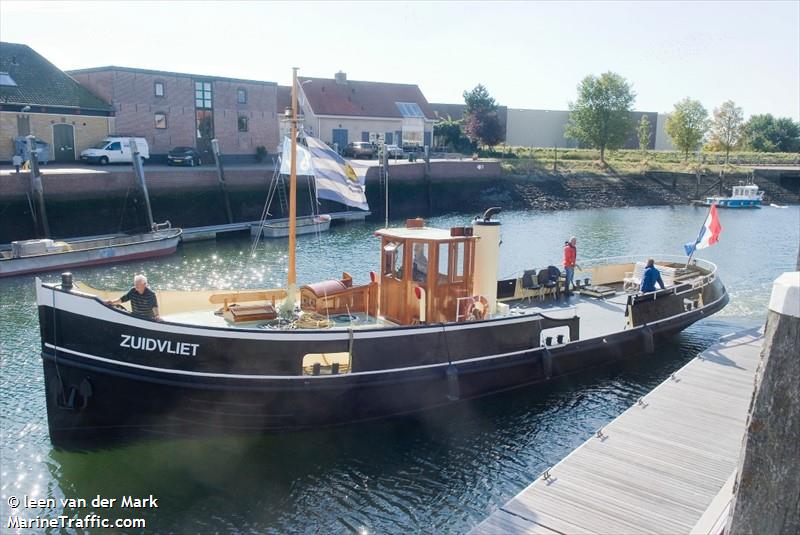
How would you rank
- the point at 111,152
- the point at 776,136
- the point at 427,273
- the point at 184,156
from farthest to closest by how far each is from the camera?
the point at 776,136 → the point at 184,156 → the point at 111,152 → the point at 427,273

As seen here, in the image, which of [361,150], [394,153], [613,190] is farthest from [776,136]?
[361,150]

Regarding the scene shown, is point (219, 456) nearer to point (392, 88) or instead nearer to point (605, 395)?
point (605, 395)

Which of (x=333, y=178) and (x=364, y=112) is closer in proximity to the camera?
(x=333, y=178)

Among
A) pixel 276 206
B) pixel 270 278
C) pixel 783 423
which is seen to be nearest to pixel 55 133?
pixel 276 206

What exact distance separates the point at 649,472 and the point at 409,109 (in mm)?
49402

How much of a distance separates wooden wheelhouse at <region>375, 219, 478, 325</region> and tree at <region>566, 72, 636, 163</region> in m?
51.1

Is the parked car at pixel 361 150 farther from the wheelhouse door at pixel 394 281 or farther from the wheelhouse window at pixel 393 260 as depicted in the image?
the wheelhouse window at pixel 393 260

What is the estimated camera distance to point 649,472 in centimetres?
813

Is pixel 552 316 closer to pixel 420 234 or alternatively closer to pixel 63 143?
pixel 420 234

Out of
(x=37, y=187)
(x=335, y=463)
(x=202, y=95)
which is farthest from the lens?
(x=202, y=95)

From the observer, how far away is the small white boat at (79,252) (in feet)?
70.9

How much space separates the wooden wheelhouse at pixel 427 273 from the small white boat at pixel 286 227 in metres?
18.4

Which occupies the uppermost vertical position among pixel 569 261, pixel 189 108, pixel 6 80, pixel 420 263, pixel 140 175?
pixel 6 80

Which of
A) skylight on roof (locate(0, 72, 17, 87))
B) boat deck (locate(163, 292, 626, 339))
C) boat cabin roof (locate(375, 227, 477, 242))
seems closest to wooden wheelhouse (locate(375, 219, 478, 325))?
boat cabin roof (locate(375, 227, 477, 242))
